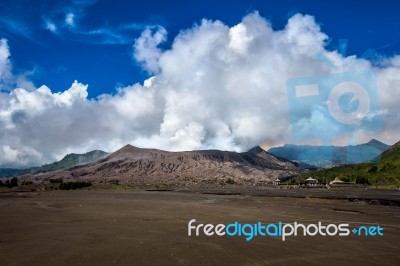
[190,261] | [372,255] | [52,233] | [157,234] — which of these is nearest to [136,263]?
[190,261]

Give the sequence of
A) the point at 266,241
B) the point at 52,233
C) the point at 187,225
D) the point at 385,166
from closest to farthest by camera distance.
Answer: the point at 266,241
the point at 52,233
the point at 187,225
the point at 385,166

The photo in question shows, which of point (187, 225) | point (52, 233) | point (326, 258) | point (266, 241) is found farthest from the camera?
point (187, 225)

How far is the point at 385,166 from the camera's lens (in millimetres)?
156500

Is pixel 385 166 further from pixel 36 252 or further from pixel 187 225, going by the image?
pixel 36 252

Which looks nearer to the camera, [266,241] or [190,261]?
[190,261]

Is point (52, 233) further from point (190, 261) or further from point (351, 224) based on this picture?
point (351, 224)

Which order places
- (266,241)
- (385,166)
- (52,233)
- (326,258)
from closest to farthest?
(326,258)
(266,241)
(52,233)
(385,166)

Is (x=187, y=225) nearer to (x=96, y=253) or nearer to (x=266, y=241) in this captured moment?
(x=266, y=241)

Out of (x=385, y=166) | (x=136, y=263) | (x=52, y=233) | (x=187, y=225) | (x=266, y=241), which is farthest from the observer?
(x=385, y=166)

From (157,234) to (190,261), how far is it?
598cm

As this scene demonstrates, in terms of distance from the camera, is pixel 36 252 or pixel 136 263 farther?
pixel 36 252

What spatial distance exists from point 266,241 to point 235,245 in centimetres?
188

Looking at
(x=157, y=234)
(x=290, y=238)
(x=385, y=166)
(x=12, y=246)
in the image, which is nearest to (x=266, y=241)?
(x=290, y=238)

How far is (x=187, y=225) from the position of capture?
2109cm
